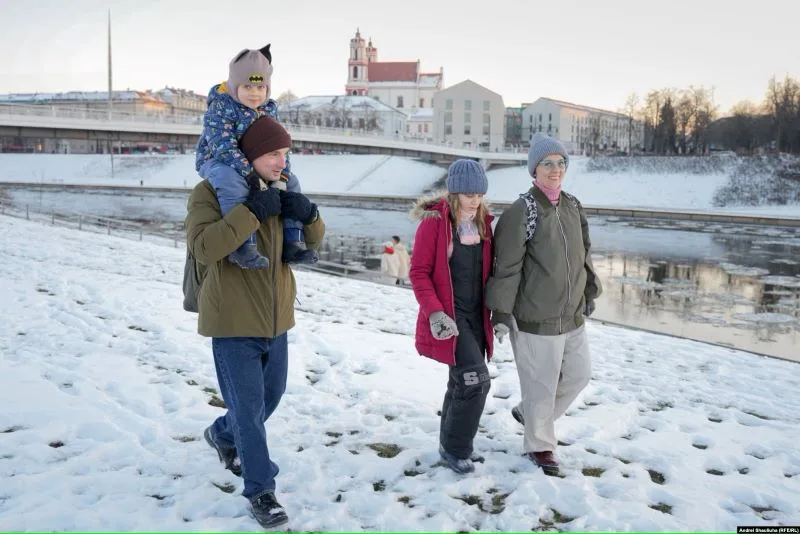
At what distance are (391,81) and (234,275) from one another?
139 m

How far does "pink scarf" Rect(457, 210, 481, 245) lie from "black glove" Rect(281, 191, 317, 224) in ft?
3.44

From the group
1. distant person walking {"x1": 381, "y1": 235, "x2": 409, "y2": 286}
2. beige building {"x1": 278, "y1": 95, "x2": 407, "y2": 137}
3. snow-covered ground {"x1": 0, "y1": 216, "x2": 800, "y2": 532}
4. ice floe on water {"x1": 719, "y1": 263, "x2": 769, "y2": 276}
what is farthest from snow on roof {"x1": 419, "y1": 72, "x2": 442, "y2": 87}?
snow-covered ground {"x1": 0, "y1": 216, "x2": 800, "y2": 532}

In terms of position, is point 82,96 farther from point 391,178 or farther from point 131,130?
point 131,130

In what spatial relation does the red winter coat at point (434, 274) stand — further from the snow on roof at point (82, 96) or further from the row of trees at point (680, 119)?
the snow on roof at point (82, 96)

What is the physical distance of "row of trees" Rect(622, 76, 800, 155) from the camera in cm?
6881

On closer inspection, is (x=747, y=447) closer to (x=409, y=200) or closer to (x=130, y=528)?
(x=130, y=528)

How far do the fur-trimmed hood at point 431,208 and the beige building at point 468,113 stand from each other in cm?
9317

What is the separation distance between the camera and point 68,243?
54.0 ft

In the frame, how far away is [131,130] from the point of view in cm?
3919

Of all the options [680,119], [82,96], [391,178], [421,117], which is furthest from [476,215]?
[82,96]

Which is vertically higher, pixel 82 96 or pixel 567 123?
pixel 82 96

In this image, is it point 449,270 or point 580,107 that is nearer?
point 449,270

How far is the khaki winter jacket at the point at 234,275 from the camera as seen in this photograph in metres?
Result: 3.35

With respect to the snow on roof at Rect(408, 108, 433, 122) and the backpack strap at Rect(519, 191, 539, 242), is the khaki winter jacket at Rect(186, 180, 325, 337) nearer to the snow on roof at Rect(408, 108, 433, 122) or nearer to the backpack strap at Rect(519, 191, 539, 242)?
the backpack strap at Rect(519, 191, 539, 242)
